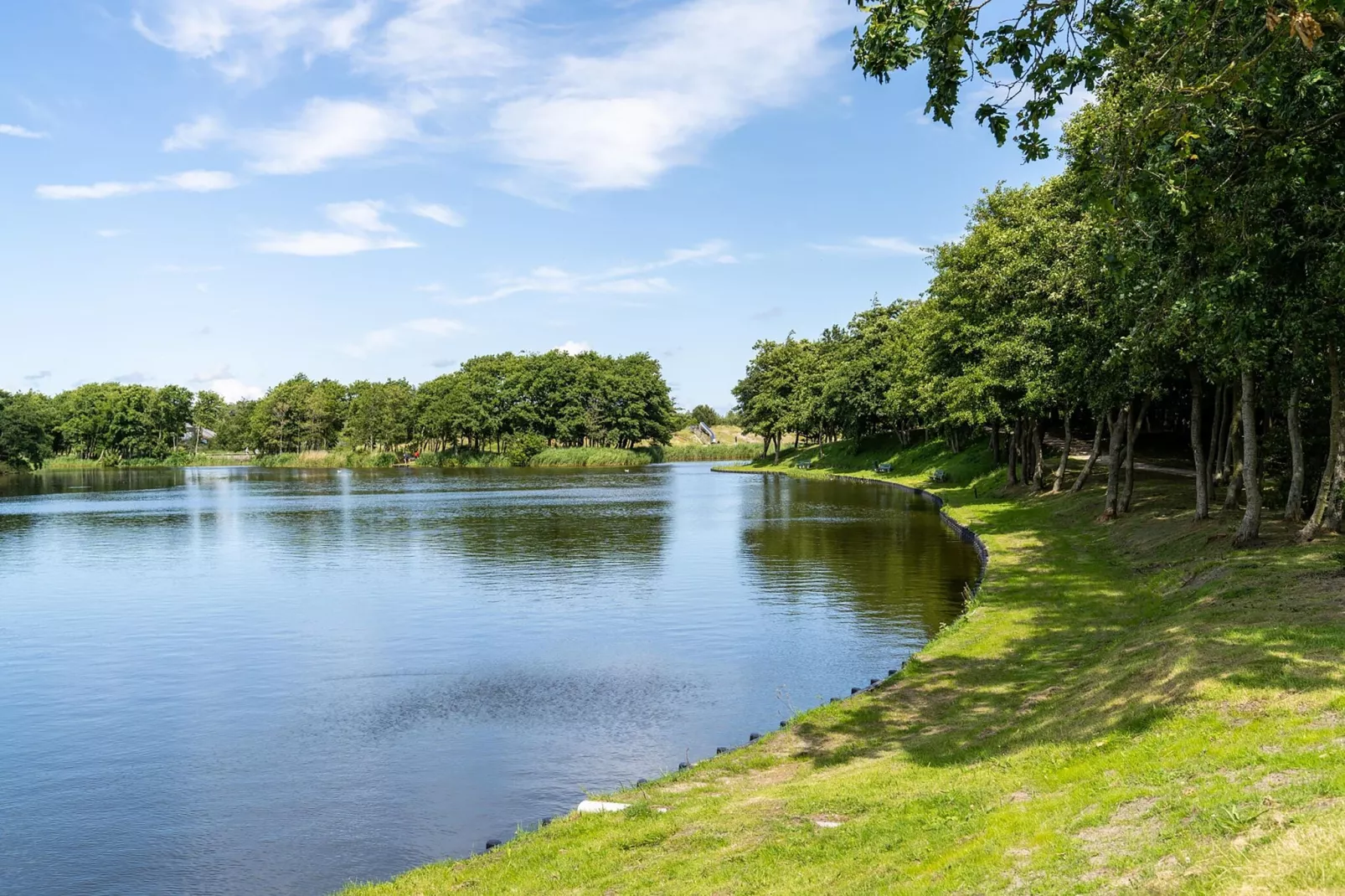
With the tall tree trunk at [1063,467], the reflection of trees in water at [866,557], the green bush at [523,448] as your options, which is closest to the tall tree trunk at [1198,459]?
the reflection of trees in water at [866,557]

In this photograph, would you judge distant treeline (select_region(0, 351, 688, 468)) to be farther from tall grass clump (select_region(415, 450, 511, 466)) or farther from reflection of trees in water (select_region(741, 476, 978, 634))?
reflection of trees in water (select_region(741, 476, 978, 634))

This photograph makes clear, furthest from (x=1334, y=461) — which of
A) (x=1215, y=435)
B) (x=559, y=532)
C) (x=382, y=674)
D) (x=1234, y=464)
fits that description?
(x=559, y=532)

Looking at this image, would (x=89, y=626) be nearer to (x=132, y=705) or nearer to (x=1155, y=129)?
(x=132, y=705)

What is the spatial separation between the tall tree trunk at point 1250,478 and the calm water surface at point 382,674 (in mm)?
8098

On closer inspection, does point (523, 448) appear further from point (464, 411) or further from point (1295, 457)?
point (1295, 457)

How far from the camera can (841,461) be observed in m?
118

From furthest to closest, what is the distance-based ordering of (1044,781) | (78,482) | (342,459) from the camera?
1. (342,459)
2. (78,482)
3. (1044,781)

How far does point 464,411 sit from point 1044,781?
16481cm

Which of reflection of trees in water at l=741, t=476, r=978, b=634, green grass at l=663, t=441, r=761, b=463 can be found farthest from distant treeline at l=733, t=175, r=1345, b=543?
green grass at l=663, t=441, r=761, b=463

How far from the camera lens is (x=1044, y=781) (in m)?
11.8

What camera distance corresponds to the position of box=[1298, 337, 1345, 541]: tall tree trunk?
76.8 ft

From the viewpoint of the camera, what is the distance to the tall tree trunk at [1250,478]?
26.1m

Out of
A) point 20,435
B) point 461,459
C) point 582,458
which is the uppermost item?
point 20,435

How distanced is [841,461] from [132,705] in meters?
100
